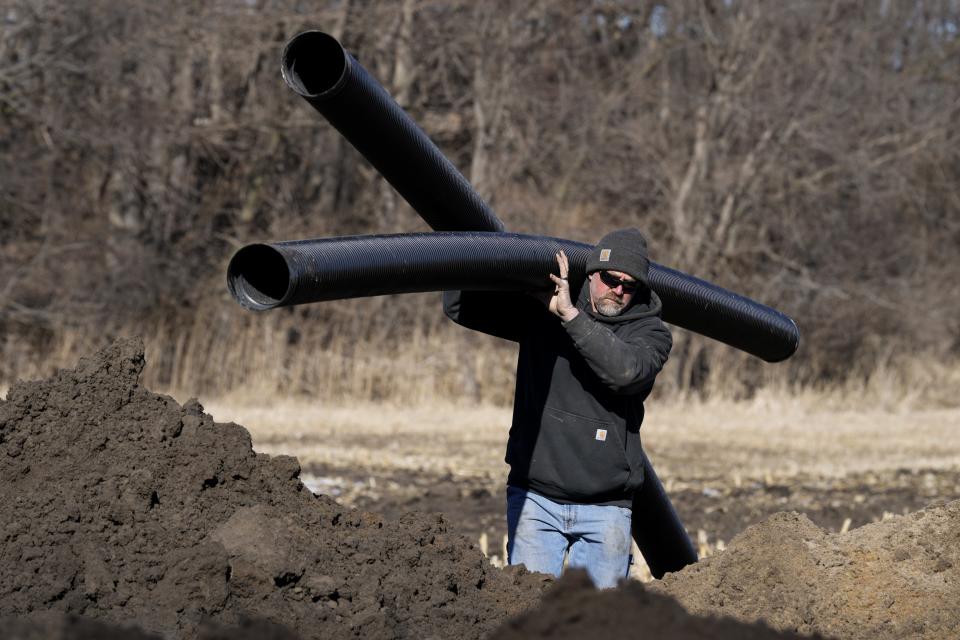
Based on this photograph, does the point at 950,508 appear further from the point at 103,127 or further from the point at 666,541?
the point at 103,127

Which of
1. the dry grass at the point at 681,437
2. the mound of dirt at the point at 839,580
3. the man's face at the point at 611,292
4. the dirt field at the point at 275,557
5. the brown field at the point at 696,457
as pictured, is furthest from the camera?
the dry grass at the point at 681,437

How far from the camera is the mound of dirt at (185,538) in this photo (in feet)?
12.9

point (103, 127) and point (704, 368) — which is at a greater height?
point (103, 127)

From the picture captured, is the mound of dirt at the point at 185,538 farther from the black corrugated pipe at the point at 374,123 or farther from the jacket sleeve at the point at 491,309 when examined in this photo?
the black corrugated pipe at the point at 374,123

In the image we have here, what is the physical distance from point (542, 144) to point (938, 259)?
9316 mm

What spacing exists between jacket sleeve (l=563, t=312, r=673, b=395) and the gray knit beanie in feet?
0.82

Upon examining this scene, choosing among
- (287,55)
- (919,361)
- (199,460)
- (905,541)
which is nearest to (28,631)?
(199,460)

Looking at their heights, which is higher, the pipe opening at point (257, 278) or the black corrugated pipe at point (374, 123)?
the black corrugated pipe at point (374, 123)

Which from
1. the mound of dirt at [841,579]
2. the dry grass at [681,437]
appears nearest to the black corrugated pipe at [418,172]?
the mound of dirt at [841,579]

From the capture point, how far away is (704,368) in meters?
22.4

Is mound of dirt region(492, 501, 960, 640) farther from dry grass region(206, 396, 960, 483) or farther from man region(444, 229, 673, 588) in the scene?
dry grass region(206, 396, 960, 483)

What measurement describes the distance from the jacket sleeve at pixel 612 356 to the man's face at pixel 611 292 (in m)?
0.21

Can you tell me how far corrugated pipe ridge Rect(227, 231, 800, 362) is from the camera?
3.99 metres

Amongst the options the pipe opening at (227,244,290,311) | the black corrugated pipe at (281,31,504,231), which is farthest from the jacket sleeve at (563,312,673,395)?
the pipe opening at (227,244,290,311)
